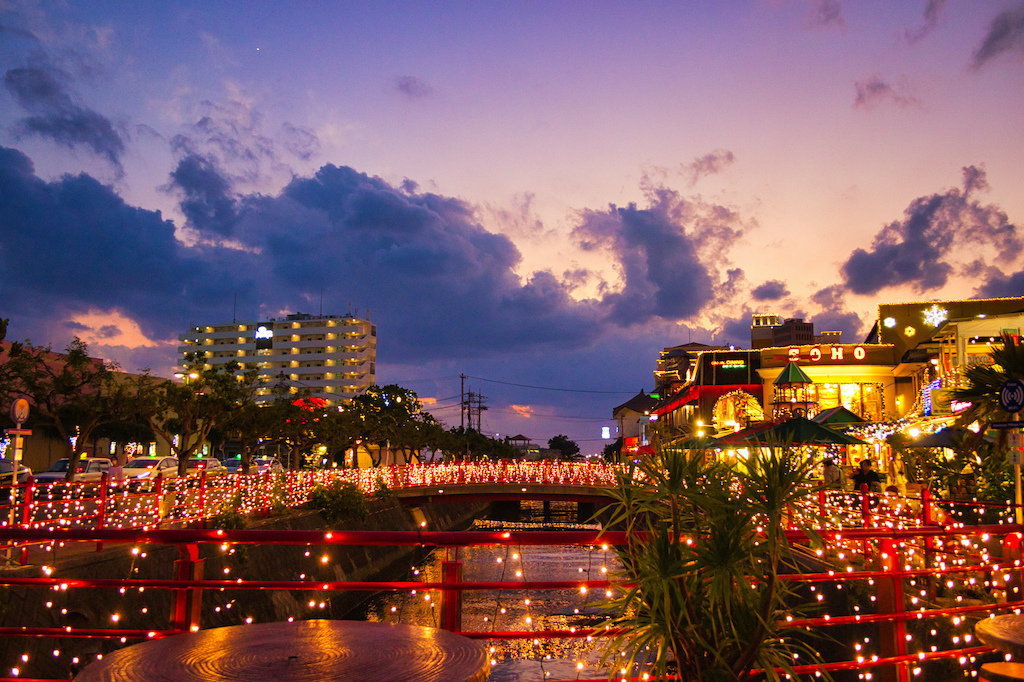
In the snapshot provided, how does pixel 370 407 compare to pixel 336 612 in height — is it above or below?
above

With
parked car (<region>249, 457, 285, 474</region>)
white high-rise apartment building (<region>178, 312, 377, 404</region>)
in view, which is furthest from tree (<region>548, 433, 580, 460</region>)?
parked car (<region>249, 457, 285, 474</region>)

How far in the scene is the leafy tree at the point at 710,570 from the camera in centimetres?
319

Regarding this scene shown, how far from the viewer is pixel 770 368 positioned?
3819cm

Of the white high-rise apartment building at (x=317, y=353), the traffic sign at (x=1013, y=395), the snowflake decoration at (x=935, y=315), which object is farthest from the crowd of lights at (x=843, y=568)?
the white high-rise apartment building at (x=317, y=353)

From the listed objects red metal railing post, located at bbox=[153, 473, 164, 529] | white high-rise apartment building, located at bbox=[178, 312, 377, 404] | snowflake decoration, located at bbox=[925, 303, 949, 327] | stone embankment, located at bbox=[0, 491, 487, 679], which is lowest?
stone embankment, located at bbox=[0, 491, 487, 679]

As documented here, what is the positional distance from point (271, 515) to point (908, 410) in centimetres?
2672

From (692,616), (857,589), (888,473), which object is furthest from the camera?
(888,473)

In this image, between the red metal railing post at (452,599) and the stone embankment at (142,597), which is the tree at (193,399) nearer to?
the stone embankment at (142,597)

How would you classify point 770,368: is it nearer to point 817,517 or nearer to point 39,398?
point 39,398

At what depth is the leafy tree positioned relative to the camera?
3.19m

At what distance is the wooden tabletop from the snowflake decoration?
33.0 m

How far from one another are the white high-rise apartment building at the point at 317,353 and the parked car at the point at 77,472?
100654 millimetres

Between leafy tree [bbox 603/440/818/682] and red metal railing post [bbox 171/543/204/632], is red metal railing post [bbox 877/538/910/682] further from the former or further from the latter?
red metal railing post [bbox 171/543/204/632]

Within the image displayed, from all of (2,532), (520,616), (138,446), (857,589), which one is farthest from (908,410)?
(138,446)
